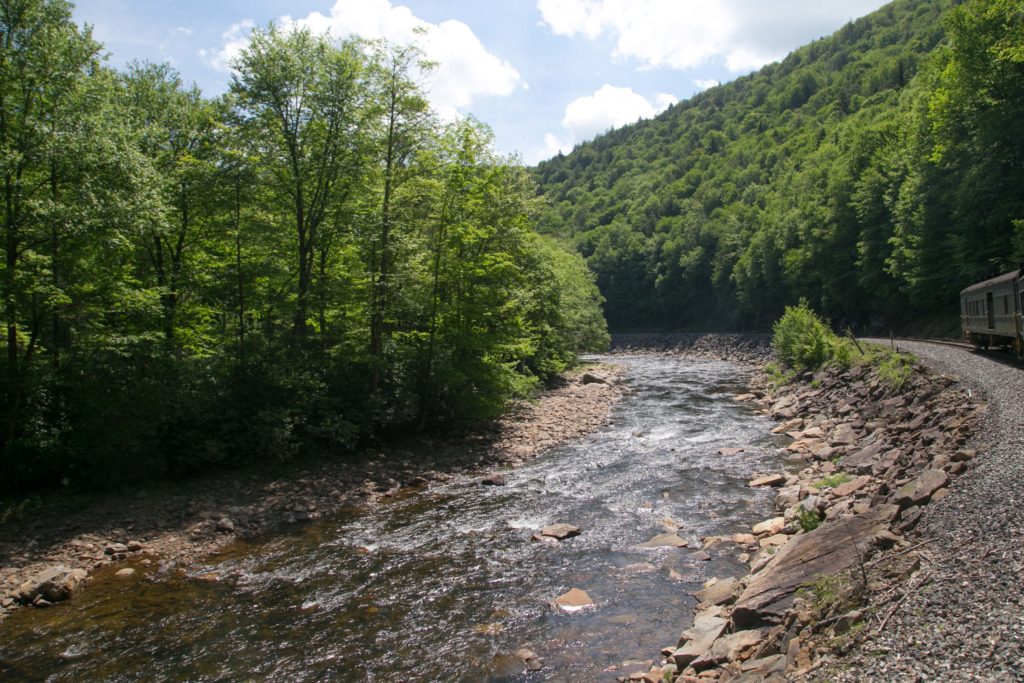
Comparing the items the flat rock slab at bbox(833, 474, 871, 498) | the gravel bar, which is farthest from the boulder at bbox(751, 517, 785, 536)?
the gravel bar

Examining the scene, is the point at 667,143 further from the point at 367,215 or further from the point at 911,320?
the point at 367,215

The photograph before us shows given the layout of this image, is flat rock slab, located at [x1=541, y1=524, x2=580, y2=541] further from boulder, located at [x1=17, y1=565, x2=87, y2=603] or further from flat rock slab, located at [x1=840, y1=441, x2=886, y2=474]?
boulder, located at [x1=17, y1=565, x2=87, y2=603]

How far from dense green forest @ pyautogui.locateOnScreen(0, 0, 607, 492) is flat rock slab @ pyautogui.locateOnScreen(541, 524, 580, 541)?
26.8 ft

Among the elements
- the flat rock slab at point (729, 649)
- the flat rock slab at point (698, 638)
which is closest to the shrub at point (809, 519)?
the flat rock slab at point (698, 638)

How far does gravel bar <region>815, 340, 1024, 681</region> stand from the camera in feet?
15.6

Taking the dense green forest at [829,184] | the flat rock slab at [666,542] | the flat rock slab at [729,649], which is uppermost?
the dense green forest at [829,184]

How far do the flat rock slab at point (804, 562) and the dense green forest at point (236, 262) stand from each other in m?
12.7

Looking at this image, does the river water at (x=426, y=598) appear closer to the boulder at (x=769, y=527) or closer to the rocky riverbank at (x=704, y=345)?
the boulder at (x=769, y=527)

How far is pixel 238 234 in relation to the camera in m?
18.9

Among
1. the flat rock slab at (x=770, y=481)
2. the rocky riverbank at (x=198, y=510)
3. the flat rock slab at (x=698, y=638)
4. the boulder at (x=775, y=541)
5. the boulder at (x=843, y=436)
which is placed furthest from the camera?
the boulder at (x=843, y=436)

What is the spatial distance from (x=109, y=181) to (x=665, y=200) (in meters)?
132

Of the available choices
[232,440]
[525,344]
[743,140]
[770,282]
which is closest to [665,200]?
[743,140]

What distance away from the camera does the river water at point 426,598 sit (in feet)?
26.2

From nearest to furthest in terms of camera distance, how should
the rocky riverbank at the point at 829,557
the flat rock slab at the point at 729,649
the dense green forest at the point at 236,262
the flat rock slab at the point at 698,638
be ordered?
the rocky riverbank at the point at 829,557 → the flat rock slab at the point at 729,649 → the flat rock slab at the point at 698,638 → the dense green forest at the point at 236,262
